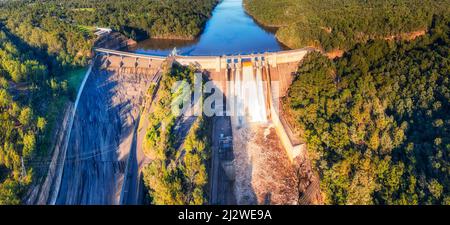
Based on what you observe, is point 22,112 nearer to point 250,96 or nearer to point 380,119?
point 250,96

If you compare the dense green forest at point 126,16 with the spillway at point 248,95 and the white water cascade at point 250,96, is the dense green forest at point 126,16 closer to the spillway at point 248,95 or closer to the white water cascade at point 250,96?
the spillway at point 248,95

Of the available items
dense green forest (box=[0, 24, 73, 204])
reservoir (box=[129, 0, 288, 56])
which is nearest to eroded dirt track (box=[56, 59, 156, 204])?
dense green forest (box=[0, 24, 73, 204])

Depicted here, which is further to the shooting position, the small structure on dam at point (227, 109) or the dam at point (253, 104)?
the dam at point (253, 104)

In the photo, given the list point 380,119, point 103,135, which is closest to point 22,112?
point 103,135

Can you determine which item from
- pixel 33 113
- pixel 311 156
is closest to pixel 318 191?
pixel 311 156

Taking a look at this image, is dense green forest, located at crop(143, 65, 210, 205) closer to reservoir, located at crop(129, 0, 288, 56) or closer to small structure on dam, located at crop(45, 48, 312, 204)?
small structure on dam, located at crop(45, 48, 312, 204)

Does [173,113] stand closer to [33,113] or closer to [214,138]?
[214,138]

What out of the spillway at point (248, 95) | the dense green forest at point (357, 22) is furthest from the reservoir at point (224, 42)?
the spillway at point (248, 95)
